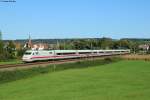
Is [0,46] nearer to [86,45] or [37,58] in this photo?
[37,58]

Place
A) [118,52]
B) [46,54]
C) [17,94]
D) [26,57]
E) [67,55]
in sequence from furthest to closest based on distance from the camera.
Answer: [118,52] < [67,55] < [46,54] < [26,57] < [17,94]

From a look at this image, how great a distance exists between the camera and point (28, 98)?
2422cm

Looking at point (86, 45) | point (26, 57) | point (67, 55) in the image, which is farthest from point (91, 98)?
point (86, 45)

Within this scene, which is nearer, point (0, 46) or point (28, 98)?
point (28, 98)

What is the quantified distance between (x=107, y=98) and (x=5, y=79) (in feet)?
72.5

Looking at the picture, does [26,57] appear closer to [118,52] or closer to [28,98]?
[28,98]

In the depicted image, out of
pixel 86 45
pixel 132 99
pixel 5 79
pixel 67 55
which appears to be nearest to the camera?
pixel 132 99

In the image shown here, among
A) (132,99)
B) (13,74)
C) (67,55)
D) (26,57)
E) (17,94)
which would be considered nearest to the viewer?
(132,99)

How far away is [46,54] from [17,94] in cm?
5708

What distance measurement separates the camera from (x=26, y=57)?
7794cm

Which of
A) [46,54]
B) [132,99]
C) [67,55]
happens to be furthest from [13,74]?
[67,55]

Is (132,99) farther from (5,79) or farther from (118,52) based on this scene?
(118,52)

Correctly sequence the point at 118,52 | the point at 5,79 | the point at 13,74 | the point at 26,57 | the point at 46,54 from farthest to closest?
the point at 118,52 < the point at 46,54 < the point at 26,57 < the point at 13,74 < the point at 5,79

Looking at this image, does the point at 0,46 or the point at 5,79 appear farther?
the point at 0,46
